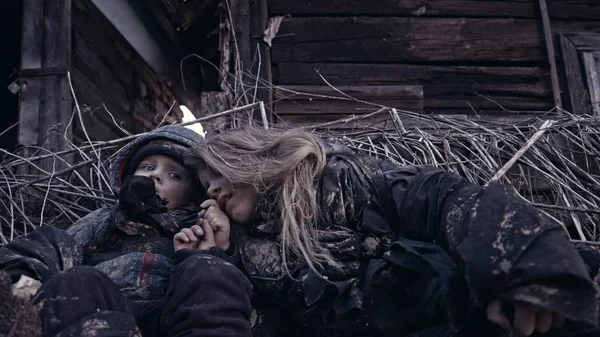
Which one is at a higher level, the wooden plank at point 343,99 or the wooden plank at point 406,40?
the wooden plank at point 406,40

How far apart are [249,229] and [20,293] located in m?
0.87

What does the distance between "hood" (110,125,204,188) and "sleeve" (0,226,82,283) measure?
59cm

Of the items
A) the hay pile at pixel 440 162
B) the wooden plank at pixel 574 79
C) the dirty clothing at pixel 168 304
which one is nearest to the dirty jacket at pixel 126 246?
the dirty clothing at pixel 168 304

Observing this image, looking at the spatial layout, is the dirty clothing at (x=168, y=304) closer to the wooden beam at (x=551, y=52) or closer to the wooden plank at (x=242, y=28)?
the wooden plank at (x=242, y=28)

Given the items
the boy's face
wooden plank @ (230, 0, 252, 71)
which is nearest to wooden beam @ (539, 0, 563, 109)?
wooden plank @ (230, 0, 252, 71)

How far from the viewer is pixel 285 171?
2.49m

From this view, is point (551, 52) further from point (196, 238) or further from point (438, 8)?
point (196, 238)

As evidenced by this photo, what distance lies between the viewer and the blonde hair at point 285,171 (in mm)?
2408

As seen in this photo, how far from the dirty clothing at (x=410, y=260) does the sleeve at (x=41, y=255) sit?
0.57 m

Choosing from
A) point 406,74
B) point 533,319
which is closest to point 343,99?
point 406,74

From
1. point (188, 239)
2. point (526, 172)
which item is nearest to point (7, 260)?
point (188, 239)

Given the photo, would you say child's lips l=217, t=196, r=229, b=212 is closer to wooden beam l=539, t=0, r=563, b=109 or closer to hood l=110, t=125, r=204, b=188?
hood l=110, t=125, r=204, b=188

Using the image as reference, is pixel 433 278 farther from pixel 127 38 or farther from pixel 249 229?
pixel 127 38

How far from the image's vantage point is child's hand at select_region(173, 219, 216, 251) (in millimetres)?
2410
